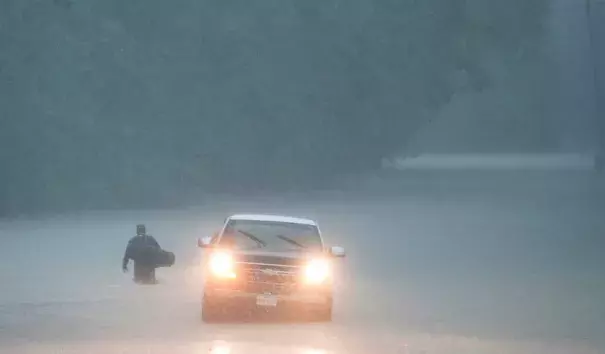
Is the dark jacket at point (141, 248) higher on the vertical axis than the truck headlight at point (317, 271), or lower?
higher

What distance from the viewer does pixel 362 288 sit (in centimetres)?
2327

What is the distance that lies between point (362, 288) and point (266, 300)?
571 cm

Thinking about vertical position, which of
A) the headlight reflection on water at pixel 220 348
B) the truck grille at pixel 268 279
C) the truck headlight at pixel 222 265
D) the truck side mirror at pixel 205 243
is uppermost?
the truck side mirror at pixel 205 243

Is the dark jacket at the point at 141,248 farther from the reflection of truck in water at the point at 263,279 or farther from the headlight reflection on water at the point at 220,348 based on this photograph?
the headlight reflection on water at the point at 220,348

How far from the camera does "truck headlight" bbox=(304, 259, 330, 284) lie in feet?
58.5

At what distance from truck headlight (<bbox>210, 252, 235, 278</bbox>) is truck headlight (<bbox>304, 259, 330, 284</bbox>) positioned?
36.8 inches

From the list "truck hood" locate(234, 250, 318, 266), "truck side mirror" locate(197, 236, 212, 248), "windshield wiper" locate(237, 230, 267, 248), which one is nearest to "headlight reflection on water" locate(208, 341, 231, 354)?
"truck hood" locate(234, 250, 318, 266)

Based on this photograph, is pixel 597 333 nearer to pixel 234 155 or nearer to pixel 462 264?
pixel 462 264

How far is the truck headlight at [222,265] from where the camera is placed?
1769 centimetres

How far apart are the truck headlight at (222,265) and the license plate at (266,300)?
429 mm

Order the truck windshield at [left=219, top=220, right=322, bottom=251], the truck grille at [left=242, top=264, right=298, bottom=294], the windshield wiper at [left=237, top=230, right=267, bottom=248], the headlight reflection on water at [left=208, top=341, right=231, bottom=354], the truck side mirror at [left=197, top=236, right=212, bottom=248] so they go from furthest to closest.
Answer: the windshield wiper at [left=237, top=230, right=267, bottom=248] → the truck windshield at [left=219, top=220, right=322, bottom=251] → the truck side mirror at [left=197, top=236, right=212, bottom=248] → the truck grille at [left=242, top=264, right=298, bottom=294] → the headlight reflection on water at [left=208, top=341, right=231, bottom=354]

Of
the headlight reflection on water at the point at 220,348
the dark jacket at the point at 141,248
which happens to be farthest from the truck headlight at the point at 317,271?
the dark jacket at the point at 141,248

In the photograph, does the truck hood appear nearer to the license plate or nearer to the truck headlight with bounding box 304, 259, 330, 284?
the truck headlight with bounding box 304, 259, 330, 284

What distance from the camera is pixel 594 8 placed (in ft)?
285
